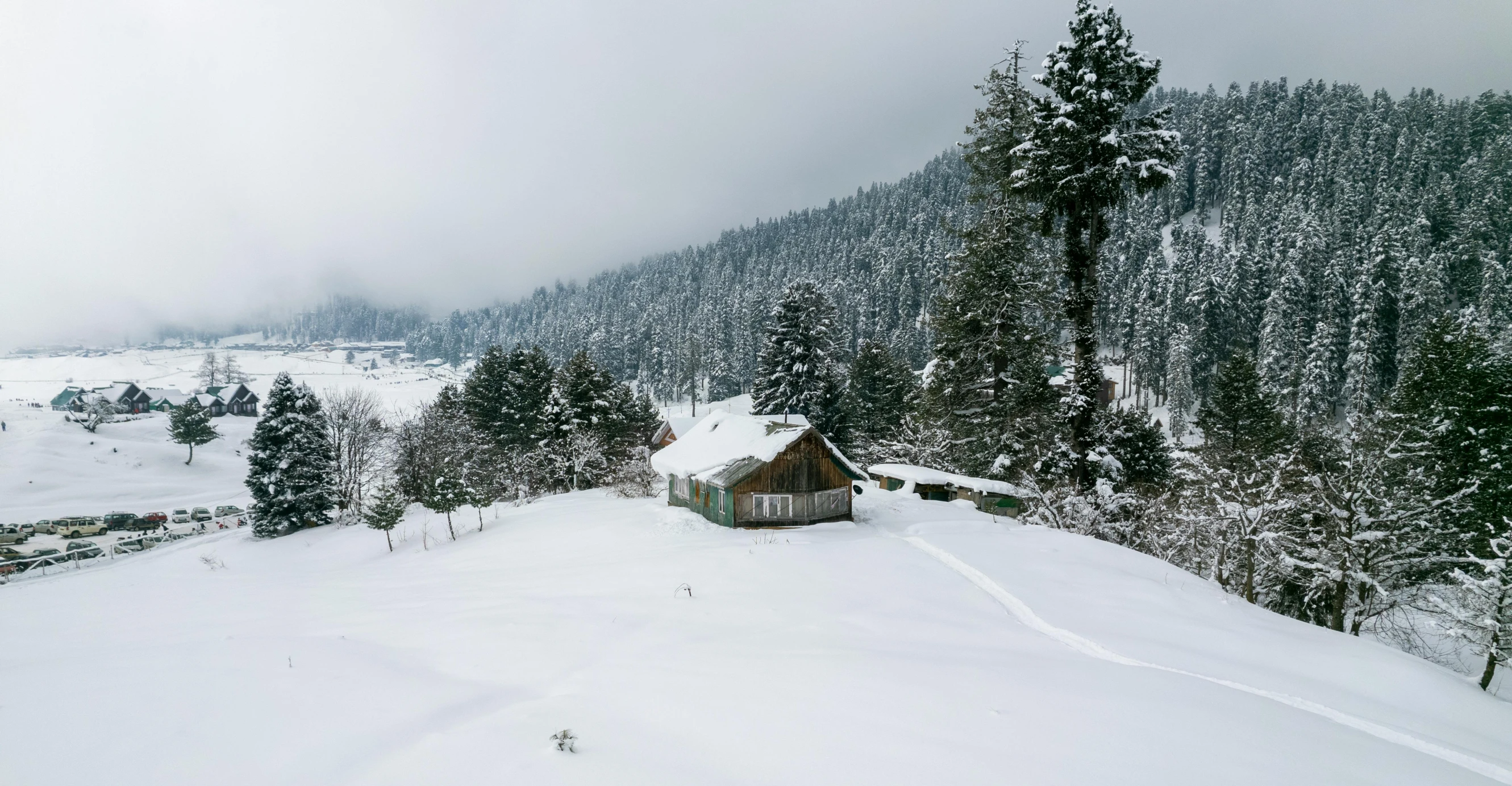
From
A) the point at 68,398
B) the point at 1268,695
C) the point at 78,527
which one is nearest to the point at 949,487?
the point at 1268,695

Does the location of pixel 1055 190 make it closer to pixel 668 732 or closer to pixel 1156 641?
pixel 1156 641

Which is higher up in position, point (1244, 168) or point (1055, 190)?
point (1244, 168)

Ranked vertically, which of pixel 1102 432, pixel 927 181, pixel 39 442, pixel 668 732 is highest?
pixel 927 181

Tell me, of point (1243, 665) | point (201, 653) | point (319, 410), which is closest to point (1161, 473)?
point (1243, 665)

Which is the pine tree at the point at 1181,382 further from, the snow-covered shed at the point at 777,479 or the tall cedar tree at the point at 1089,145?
the tall cedar tree at the point at 1089,145

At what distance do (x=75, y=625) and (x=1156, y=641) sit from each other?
877 inches

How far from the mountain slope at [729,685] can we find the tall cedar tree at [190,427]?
199 feet

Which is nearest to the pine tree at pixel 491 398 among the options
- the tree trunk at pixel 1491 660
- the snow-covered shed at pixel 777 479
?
the snow-covered shed at pixel 777 479

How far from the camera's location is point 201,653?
7707 mm

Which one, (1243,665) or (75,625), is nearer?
(1243,665)

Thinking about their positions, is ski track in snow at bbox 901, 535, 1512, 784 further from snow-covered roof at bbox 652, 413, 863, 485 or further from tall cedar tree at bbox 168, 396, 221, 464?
tall cedar tree at bbox 168, 396, 221, 464

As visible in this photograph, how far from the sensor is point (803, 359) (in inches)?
1719

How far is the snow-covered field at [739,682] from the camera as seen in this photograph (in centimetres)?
516

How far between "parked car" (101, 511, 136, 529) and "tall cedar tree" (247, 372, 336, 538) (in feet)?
53.0
